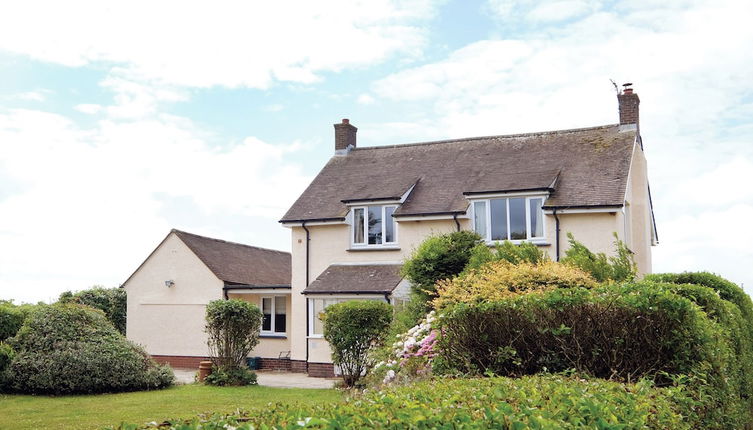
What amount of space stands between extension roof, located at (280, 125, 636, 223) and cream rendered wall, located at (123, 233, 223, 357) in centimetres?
519

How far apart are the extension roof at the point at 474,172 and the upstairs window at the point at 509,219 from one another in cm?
53

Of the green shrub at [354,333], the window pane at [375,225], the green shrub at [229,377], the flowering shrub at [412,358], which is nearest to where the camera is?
the flowering shrub at [412,358]

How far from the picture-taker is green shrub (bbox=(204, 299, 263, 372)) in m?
21.8

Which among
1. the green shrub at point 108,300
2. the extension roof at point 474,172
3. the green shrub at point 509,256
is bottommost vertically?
the green shrub at point 108,300

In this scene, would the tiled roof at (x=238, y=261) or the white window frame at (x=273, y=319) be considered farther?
the tiled roof at (x=238, y=261)

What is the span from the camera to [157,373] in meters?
20.8

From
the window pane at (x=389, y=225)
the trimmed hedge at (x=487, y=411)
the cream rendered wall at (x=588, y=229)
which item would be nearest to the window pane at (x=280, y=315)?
the window pane at (x=389, y=225)

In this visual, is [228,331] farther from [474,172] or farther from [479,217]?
[474,172]

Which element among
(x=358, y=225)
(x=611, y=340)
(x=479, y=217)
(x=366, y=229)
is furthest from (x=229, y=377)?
(x=611, y=340)

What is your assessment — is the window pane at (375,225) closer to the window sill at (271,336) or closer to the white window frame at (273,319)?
the white window frame at (273,319)

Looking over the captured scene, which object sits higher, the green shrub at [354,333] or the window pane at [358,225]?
the window pane at [358,225]

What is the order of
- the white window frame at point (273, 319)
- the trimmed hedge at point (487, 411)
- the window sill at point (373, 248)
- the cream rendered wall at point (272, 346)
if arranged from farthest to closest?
the white window frame at point (273, 319) → the cream rendered wall at point (272, 346) → the window sill at point (373, 248) → the trimmed hedge at point (487, 411)

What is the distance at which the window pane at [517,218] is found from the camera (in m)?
24.3

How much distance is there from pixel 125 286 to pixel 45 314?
996 centimetres
